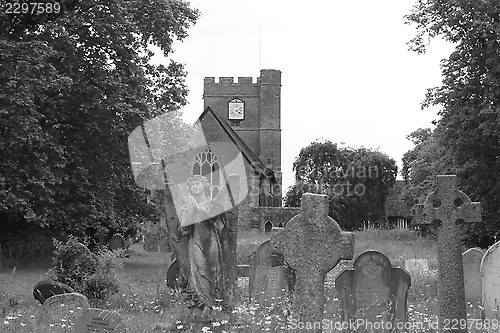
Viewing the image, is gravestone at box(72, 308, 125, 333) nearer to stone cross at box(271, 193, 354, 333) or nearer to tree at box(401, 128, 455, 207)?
stone cross at box(271, 193, 354, 333)

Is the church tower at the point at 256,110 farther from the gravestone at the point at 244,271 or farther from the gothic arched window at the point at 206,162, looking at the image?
the gravestone at the point at 244,271

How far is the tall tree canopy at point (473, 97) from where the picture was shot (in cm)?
2591

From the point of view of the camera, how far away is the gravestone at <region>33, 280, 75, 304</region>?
37.9 feet

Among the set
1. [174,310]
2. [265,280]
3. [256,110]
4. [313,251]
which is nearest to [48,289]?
[174,310]

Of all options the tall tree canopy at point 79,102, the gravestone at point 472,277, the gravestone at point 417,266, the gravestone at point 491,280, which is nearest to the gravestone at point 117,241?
the tall tree canopy at point 79,102

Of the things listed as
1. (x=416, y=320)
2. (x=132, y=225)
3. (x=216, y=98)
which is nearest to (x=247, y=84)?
(x=216, y=98)

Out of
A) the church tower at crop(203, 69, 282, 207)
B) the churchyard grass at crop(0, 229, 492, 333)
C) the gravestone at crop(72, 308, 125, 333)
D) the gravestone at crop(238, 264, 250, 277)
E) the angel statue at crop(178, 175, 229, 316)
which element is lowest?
the churchyard grass at crop(0, 229, 492, 333)

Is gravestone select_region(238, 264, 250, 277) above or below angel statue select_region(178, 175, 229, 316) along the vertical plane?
below

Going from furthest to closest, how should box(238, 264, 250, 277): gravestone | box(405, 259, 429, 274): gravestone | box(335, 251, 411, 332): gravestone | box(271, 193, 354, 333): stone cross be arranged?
box(405, 259, 429, 274): gravestone → box(238, 264, 250, 277): gravestone → box(335, 251, 411, 332): gravestone → box(271, 193, 354, 333): stone cross

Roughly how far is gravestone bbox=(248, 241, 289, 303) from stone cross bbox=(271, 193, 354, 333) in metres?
4.65

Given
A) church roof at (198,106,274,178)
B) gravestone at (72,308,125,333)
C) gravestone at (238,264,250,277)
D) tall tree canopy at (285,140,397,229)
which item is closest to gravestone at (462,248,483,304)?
gravestone at (238,264,250,277)

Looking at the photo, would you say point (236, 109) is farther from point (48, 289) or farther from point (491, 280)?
point (491, 280)

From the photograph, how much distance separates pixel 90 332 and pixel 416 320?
15.5 ft

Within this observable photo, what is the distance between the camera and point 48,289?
11648 mm
